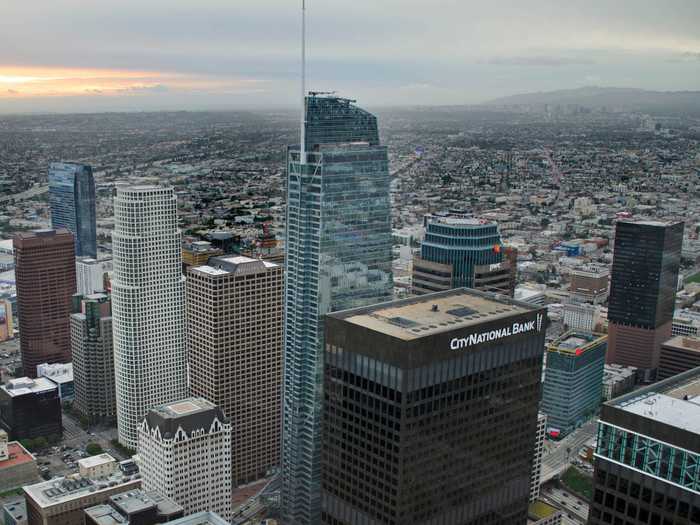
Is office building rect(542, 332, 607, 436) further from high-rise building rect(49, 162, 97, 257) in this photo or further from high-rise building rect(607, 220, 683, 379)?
high-rise building rect(49, 162, 97, 257)

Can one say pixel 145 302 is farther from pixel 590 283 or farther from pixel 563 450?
pixel 590 283

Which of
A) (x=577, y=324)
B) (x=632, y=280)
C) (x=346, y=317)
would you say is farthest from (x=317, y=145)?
(x=577, y=324)

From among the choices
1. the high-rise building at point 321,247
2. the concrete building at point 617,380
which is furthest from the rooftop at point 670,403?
the concrete building at point 617,380

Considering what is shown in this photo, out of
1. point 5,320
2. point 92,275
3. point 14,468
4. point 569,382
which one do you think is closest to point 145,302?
point 14,468

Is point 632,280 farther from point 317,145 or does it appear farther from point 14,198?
point 14,198

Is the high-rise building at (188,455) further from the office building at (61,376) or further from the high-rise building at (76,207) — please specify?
the high-rise building at (76,207)

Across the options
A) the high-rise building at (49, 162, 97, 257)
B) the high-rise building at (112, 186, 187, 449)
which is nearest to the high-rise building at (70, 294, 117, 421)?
the high-rise building at (112, 186, 187, 449)
